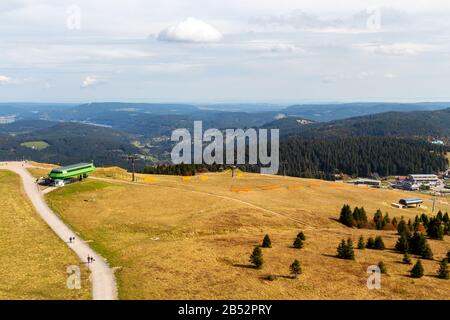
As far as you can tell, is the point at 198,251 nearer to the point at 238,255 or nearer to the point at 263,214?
the point at 238,255

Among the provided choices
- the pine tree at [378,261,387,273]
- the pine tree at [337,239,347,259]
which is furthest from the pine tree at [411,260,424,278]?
the pine tree at [337,239,347,259]

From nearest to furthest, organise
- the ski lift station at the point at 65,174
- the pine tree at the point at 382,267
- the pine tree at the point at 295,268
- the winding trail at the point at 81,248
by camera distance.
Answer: the winding trail at the point at 81,248, the pine tree at the point at 295,268, the pine tree at the point at 382,267, the ski lift station at the point at 65,174

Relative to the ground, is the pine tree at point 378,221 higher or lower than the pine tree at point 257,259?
lower

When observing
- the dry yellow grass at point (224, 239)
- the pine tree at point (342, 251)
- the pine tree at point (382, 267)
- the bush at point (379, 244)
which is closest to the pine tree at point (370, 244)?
the bush at point (379, 244)

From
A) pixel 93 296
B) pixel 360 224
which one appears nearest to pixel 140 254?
pixel 93 296

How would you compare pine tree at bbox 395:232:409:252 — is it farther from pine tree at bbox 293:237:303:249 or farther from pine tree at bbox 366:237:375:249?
pine tree at bbox 293:237:303:249

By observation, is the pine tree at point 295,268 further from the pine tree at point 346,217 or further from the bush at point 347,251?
the pine tree at point 346,217
